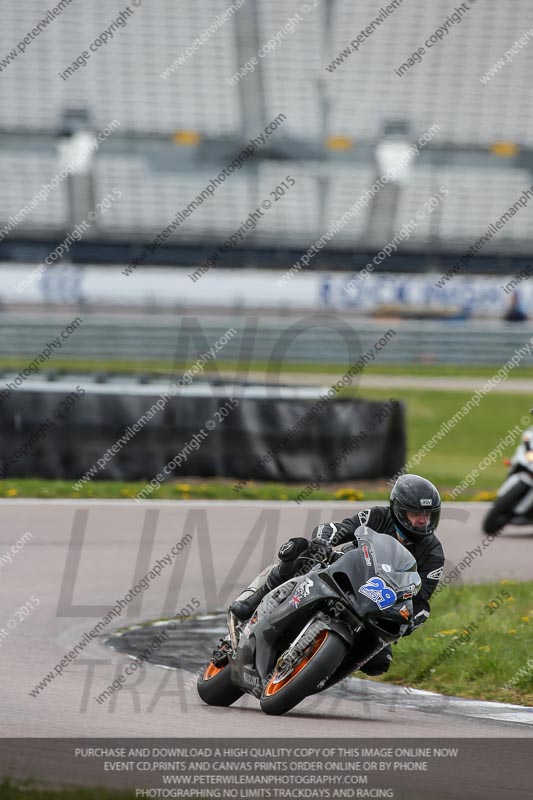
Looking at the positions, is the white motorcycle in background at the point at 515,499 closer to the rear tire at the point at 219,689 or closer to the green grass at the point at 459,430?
the green grass at the point at 459,430

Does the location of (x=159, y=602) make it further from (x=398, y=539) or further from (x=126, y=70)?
(x=126, y=70)

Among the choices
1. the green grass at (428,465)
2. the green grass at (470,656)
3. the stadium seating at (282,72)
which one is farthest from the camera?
the stadium seating at (282,72)

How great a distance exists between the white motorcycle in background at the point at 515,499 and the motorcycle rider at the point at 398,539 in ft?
20.4

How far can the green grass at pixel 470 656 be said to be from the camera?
24.5 ft

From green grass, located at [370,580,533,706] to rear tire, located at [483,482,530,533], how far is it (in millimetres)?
3671

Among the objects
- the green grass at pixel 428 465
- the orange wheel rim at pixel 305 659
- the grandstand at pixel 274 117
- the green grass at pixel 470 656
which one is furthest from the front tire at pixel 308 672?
the grandstand at pixel 274 117

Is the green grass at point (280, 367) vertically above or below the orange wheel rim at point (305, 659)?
below

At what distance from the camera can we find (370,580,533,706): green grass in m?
7.47

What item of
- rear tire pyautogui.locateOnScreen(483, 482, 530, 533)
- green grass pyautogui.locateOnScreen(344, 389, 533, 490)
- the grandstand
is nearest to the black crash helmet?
rear tire pyautogui.locateOnScreen(483, 482, 530, 533)

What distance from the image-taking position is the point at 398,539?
668 cm

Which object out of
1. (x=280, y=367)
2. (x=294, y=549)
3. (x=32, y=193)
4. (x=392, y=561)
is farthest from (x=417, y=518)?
(x=32, y=193)

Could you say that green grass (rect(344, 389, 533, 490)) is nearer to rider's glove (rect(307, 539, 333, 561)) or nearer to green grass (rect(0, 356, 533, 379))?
green grass (rect(0, 356, 533, 379))

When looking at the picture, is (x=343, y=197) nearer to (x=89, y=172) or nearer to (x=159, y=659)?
(x=89, y=172)

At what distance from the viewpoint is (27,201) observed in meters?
36.9
